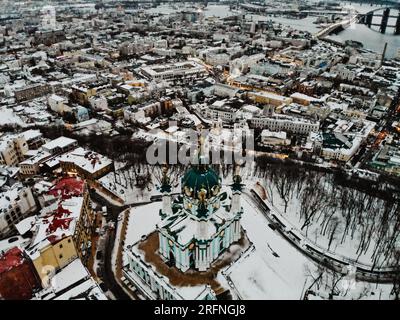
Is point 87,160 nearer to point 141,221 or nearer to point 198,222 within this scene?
point 141,221

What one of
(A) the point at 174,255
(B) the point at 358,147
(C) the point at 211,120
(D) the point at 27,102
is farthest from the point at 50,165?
(B) the point at 358,147

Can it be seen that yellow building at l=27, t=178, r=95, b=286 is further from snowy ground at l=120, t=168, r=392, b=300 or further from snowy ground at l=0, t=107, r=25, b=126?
snowy ground at l=0, t=107, r=25, b=126

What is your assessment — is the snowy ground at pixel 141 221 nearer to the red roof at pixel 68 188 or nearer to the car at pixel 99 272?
the car at pixel 99 272

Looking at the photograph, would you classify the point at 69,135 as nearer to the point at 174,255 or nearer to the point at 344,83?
the point at 174,255

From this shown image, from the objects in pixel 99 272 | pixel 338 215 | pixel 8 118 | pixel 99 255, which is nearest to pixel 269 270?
pixel 338 215

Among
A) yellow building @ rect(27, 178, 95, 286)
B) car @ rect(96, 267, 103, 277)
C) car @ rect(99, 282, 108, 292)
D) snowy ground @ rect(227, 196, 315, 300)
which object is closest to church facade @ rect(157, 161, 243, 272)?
snowy ground @ rect(227, 196, 315, 300)
